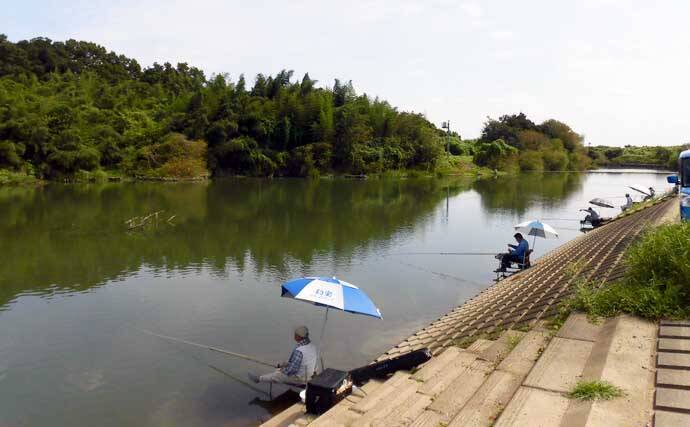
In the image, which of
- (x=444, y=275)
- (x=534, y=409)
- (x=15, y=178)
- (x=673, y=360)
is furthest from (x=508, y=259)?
(x=15, y=178)

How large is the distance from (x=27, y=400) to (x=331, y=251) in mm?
11493

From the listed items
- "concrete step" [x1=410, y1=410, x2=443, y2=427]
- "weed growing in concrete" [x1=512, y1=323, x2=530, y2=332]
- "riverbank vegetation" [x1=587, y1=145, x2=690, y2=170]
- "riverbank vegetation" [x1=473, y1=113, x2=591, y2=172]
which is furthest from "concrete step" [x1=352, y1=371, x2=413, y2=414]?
"riverbank vegetation" [x1=587, y1=145, x2=690, y2=170]

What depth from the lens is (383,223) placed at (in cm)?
2511

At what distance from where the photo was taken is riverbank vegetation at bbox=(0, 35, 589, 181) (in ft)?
160

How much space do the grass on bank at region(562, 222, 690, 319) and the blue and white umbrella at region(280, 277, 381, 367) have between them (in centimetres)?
274

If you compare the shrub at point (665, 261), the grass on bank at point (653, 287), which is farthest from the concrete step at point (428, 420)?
the shrub at point (665, 261)

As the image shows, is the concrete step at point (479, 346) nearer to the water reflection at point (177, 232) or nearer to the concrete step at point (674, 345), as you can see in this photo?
the concrete step at point (674, 345)

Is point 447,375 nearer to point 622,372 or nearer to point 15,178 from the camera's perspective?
point 622,372

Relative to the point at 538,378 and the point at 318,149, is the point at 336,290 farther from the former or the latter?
the point at 318,149

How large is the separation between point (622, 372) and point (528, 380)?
83cm

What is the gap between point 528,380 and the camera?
15.6 ft

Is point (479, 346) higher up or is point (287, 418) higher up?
point (479, 346)

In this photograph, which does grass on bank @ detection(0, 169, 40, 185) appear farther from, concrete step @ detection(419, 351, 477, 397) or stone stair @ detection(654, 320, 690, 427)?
stone stair @ detection(654, 320, 690, 427)

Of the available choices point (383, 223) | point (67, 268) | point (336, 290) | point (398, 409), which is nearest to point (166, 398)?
point (336, 290)
